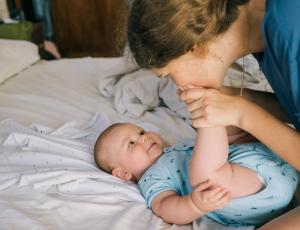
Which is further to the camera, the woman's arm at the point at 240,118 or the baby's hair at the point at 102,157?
the baby's hair at the point at 102,157

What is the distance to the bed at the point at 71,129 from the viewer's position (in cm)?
102

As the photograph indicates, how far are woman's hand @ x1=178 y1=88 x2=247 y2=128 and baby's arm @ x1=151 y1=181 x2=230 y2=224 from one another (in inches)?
5.4

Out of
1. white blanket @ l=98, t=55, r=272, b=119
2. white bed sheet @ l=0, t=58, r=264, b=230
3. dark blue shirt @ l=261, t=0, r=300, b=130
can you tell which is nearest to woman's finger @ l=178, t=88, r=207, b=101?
dark blue shirt @ l=261, t=0, r=300, b=130

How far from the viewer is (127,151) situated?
1.18m

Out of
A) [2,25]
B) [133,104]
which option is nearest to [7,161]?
[133,104]

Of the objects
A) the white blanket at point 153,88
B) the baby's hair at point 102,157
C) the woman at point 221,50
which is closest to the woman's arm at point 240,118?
the woman at point 221,50

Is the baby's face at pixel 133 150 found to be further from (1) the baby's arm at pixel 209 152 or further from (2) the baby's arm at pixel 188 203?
(1) the baby's arm at pixel 209 152

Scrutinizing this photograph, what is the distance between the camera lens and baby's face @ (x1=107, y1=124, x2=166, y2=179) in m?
1.17

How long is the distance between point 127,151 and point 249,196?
386 mm

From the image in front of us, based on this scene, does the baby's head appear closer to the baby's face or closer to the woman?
the baby's face

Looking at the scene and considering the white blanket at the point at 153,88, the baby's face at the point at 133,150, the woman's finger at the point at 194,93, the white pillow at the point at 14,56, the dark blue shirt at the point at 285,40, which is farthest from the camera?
the white pillow at the point at 14,56

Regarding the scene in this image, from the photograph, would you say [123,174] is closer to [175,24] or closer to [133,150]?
[133,150]

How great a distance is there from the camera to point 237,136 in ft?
3.70

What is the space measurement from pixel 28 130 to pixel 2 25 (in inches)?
49.6
